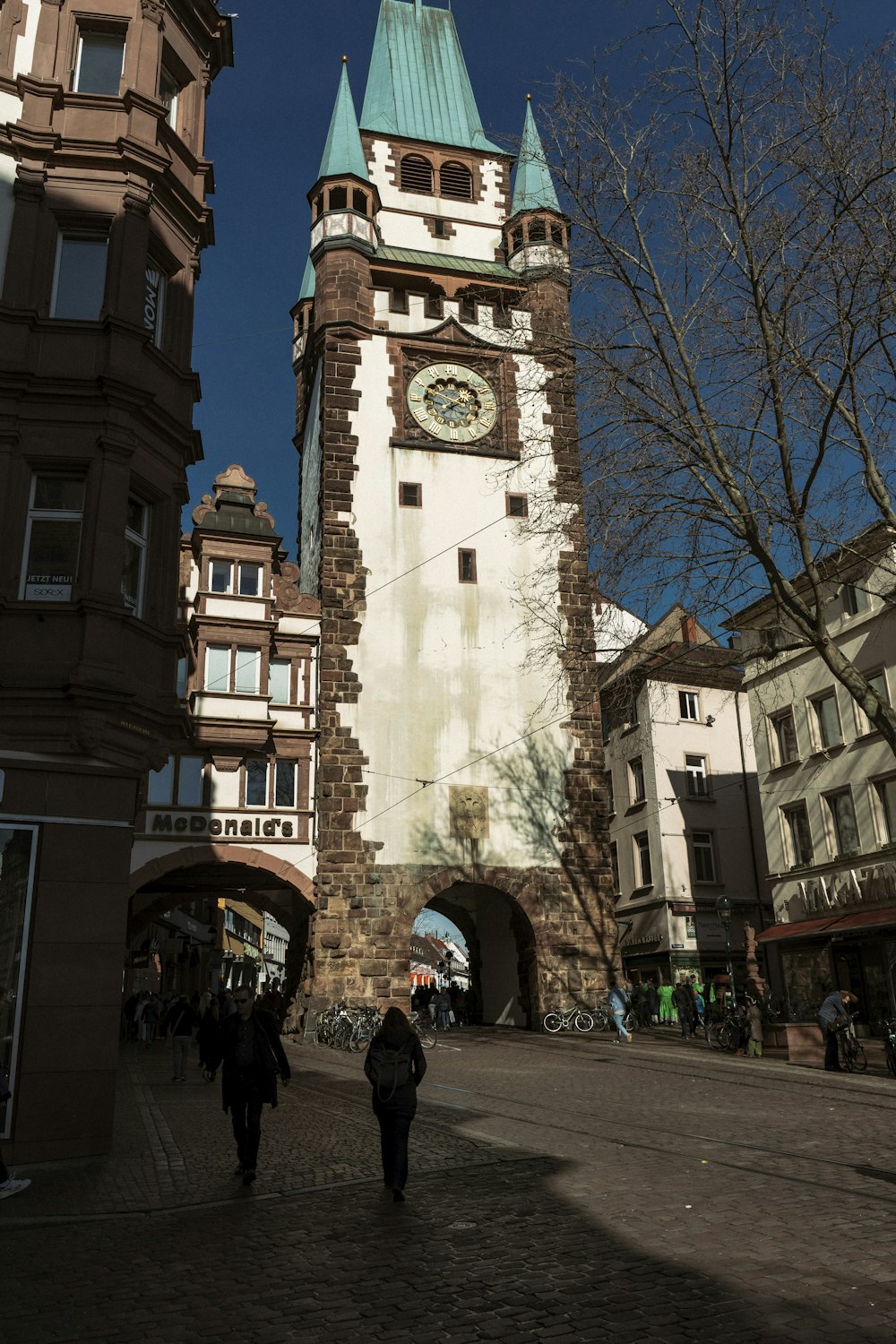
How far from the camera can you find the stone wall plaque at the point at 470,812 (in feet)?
97.0

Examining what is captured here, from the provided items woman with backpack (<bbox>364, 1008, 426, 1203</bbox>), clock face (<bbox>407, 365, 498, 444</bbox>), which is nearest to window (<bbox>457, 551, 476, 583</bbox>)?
clock face (<bbox>407, 365, 498, 444</bbox>)

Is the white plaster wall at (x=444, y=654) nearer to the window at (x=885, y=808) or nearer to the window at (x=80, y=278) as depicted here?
the window at (x=885, y=808)

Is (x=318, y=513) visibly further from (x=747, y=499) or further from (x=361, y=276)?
(x=747, y=499)

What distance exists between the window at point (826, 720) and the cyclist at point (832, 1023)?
12274mm

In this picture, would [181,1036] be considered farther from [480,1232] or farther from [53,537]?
[480,1232]

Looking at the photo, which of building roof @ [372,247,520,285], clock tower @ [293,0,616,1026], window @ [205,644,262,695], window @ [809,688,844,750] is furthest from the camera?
building roof @ [372,247,520,285]

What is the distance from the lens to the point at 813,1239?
6.72 metres

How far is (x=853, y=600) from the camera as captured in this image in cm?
2952

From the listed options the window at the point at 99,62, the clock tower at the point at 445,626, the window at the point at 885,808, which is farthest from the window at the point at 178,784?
the window at the point at 99,62

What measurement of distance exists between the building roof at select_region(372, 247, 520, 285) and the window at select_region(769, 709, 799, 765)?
614 inches

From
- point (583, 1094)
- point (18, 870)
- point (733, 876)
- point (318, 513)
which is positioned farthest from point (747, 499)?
point (733, 876)

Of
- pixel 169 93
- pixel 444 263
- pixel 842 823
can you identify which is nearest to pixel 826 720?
pixel 842 823

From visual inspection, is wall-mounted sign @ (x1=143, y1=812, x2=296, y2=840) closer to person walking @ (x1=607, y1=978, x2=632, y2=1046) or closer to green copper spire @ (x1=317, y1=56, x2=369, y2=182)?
person walking @ (x1=607, y1=978, x2=632, y2=1046)

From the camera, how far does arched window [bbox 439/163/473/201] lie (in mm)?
38969
